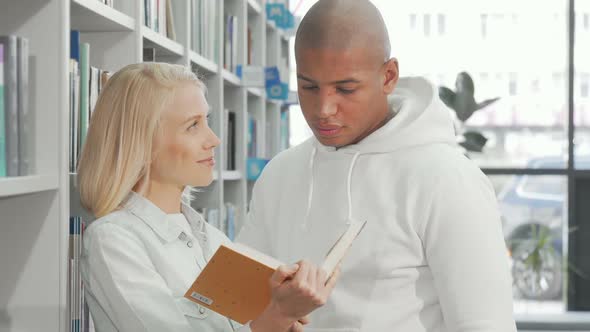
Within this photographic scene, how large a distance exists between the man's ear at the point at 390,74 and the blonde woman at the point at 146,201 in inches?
18.6

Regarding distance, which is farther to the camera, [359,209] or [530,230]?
[530,230]

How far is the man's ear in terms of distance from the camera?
4.98 feet

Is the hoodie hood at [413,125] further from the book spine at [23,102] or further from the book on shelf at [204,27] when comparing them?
the book on shelf at [204,27]

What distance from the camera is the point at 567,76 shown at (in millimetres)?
6238

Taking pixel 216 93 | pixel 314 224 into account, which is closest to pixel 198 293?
pixel 314 224

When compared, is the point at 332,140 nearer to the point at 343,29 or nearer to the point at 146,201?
the point at 343,29

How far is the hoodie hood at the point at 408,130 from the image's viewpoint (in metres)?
1.52

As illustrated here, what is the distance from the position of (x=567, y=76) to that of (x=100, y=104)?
196 inches

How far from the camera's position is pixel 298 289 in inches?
53.2

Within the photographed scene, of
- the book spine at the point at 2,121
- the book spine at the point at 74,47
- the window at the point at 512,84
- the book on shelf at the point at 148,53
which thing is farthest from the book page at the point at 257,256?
the window at the point at 512,84

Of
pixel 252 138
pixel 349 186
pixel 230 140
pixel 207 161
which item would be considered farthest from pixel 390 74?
pixel 252 138

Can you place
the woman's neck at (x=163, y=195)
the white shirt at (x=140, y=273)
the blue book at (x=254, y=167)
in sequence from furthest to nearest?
1. the blue book at (x=254, y=167)
2. the woman's neck at (x=163, y=195)
3. the white shirt at (x=140, y=273)

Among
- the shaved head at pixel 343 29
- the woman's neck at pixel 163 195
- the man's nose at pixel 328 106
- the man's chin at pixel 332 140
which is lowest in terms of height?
the woman's neck at pixel 163 195

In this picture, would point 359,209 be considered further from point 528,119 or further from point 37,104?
point 528,119
